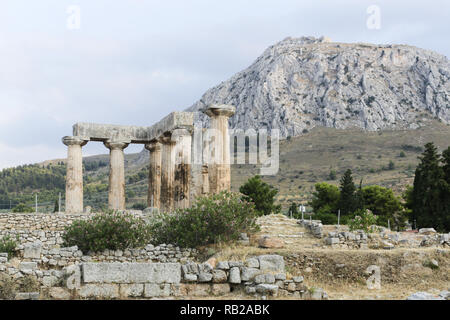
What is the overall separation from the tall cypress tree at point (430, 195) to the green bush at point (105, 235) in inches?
955

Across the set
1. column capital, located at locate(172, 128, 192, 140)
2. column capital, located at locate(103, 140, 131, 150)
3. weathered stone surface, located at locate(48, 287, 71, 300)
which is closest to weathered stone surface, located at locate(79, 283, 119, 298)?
weathered stone surface, located at locate(48, 287, 71, 300)

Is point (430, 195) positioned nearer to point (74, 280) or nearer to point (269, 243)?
point (269, 243)

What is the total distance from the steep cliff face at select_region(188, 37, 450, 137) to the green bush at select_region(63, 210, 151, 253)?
300 ft

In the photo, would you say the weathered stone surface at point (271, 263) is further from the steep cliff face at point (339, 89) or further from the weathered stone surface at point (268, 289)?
the steep cliff face at point (339, 89)

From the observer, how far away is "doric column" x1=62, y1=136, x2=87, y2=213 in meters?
26.5

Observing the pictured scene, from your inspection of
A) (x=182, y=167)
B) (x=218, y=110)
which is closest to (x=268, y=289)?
(x=218, y=110)

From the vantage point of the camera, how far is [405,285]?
14.7 meters

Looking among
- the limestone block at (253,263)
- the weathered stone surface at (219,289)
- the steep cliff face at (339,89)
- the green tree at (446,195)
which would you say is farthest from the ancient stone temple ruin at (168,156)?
the steep cliff face at (339,89)

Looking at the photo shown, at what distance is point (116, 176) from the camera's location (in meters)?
28.0

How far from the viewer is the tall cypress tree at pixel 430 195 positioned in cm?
3544

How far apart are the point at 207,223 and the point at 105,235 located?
13.8ft
